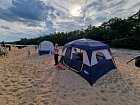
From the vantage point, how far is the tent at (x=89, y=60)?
1180 centimetres

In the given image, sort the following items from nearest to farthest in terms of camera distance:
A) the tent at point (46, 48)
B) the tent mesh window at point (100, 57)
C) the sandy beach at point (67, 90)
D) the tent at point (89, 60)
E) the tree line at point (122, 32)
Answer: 1. the sandy beach at point (67, 90)
2. the tent at point (89, 60)
3. the tent mesh window at point (100, 57)
4. the tent at point (46, 48)
5. the tree line at point (122, 32)

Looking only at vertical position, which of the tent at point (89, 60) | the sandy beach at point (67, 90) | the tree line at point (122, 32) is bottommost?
the sandy beach at point (67, 90)

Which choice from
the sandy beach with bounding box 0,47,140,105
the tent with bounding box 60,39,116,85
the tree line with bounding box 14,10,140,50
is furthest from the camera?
the tree line with bounding box 14,10,140,50

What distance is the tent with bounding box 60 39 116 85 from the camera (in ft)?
38.7

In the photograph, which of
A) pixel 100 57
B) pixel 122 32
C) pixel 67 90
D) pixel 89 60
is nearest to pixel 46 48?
pixel 100 57

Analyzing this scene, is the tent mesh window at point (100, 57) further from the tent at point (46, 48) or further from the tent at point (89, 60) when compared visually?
the tent at point (46, 48)

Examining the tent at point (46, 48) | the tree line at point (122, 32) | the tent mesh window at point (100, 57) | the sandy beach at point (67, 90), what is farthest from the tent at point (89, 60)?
the tree line at point (122, 32)

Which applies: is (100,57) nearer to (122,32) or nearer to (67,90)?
(67,90)

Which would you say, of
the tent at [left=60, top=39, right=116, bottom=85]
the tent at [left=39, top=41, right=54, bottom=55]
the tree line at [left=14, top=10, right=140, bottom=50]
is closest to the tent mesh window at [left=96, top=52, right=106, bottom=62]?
the tent at [left=60, top=39, right=116, bottom=85]

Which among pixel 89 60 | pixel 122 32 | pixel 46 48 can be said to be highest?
pixel 122 32

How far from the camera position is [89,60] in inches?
480

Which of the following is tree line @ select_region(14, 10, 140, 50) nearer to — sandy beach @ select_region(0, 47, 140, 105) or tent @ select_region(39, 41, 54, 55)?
tent @ select_region(39, 41, 54, 55)

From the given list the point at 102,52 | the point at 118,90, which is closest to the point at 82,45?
the point at 102,52

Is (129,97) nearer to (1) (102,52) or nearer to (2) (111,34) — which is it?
(1) (102,52)
